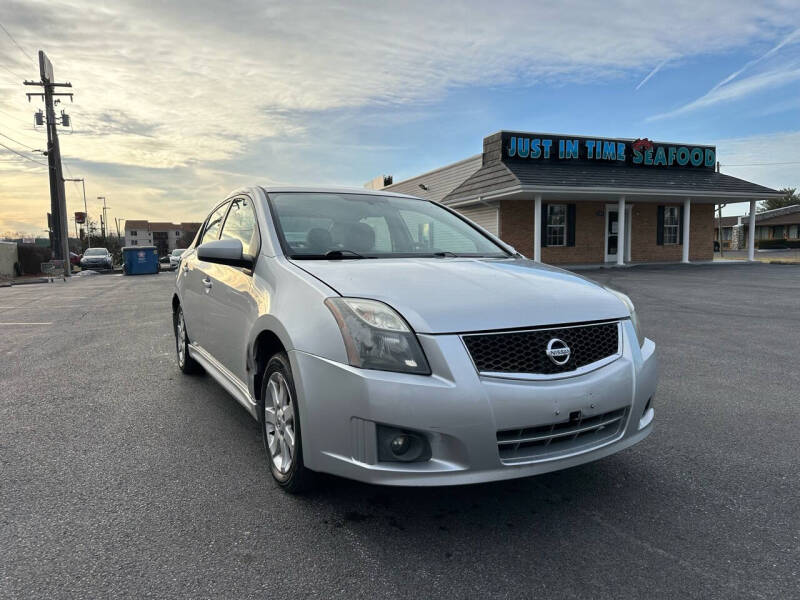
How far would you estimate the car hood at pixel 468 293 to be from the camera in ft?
7.97

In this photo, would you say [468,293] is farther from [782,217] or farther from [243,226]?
[782,217]

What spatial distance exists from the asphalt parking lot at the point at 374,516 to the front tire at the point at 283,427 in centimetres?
12

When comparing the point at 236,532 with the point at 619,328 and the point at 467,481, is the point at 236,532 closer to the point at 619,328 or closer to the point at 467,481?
the point at 467,481

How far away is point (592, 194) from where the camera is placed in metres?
19.5

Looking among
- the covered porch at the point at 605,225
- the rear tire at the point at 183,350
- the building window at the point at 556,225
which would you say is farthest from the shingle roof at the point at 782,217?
the rear tire at the point at 183,350

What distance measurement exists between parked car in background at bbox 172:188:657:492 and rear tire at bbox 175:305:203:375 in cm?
219

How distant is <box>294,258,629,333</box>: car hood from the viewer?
2430 mm

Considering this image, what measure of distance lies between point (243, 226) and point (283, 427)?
165cm

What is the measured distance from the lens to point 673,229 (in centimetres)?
2320

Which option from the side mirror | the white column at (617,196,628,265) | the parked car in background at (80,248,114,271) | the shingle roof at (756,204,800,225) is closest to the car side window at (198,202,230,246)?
the side mirror

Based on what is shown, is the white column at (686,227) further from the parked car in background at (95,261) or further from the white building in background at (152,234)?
the white building in background at (152,234)

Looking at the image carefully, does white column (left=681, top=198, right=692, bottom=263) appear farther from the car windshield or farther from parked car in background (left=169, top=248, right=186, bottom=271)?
the car windshield

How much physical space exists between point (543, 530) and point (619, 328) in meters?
1.01

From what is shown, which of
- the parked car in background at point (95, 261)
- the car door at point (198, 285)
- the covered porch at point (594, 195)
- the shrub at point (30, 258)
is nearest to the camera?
the car door at point (198, 285)
